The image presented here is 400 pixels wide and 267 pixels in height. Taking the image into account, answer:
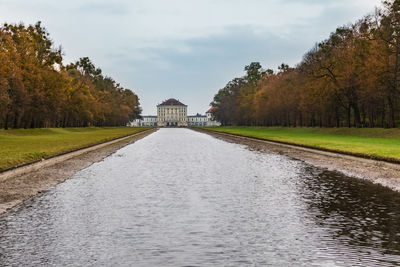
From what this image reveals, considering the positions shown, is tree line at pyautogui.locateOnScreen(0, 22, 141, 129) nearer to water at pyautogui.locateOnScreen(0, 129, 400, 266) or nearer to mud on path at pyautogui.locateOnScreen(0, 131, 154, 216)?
mud on path at pyautogui.locateOnScreen(0, 131, 154, 216)

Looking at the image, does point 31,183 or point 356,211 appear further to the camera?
Result: point 31,183

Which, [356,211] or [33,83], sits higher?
[33,83]

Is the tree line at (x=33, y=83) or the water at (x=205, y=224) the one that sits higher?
the tree line at (x=33, y=83)

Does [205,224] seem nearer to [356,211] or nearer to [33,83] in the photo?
[356,211]

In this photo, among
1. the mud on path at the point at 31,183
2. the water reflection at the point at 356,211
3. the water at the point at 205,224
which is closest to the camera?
the water at the point at 205,224

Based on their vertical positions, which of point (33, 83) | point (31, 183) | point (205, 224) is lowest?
point (31, 183)

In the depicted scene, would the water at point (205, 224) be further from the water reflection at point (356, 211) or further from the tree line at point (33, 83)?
the tree line at point (33, 83)

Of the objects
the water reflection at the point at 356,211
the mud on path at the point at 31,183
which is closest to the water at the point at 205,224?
the water reflection at the point at 356,211

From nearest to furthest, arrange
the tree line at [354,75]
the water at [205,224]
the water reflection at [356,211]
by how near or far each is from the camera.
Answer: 1. the water at [205,224]
2. the water reflection at [356,211]
3. the tree line at [354,75]

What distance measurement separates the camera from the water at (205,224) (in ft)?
21.1

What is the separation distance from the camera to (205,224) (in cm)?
852

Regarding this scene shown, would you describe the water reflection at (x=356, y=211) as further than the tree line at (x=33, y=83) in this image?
No

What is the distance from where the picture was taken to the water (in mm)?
6441

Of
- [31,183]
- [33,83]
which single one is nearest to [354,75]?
[33,83]
